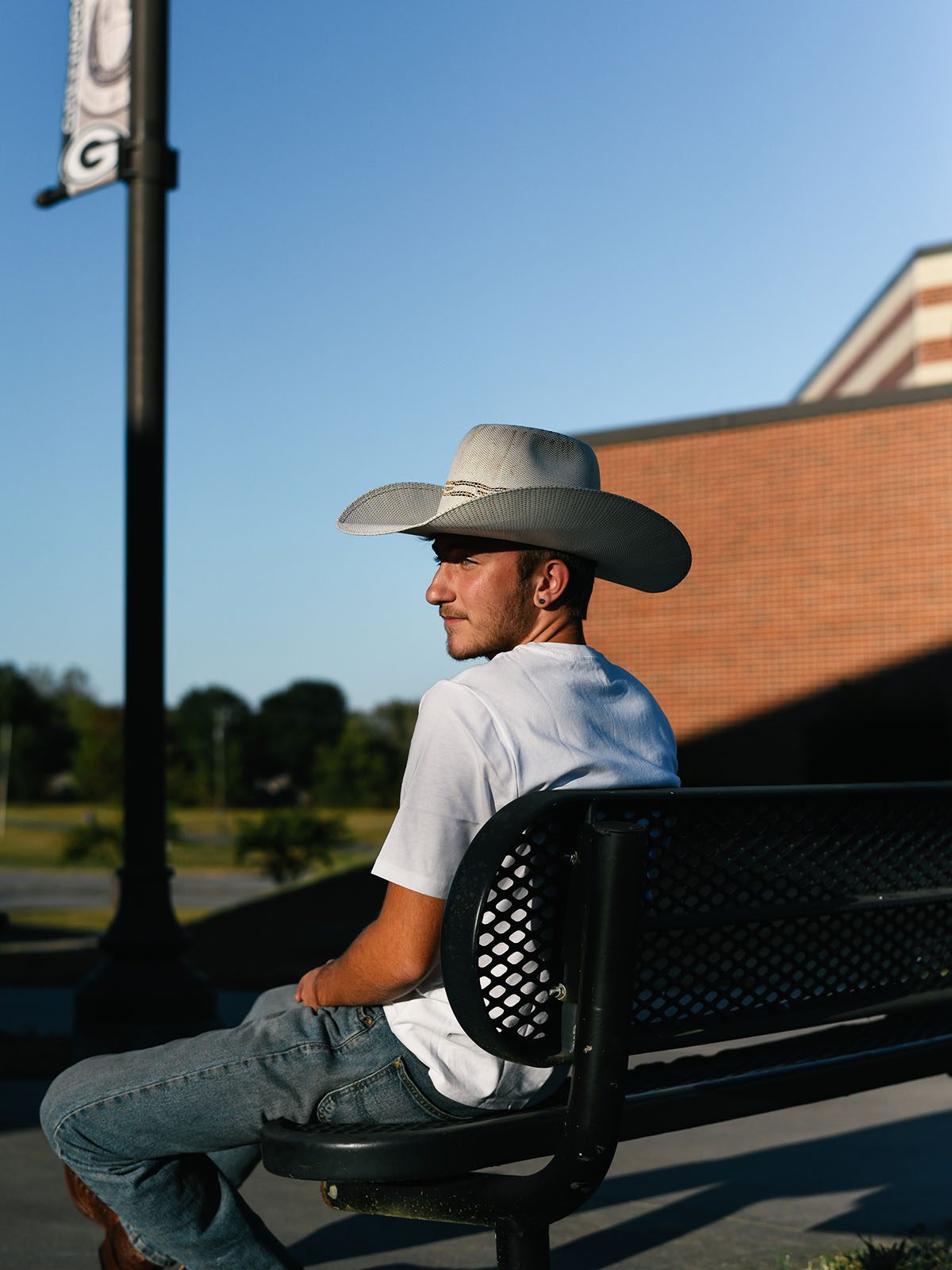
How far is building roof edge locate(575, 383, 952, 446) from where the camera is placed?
20.8 metres

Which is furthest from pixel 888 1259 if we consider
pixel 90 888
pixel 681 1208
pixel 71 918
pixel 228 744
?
pixel 228 744

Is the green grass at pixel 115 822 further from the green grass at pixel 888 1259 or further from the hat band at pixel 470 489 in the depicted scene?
the hat band at pixel 470 489

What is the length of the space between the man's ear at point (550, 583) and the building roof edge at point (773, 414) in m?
19.5

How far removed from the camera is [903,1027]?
276 centimetres

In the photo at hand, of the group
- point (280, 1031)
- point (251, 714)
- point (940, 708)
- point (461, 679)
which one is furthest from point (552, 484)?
point (251, 714)

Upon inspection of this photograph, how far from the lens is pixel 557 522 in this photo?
7.86ft

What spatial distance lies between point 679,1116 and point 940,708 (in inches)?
680

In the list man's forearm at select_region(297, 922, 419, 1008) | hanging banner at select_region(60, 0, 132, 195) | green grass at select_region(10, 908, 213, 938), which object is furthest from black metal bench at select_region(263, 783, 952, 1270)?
green grass at select_region(10, 908, 213, 938)

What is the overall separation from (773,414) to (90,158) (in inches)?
652

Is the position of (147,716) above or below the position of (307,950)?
above

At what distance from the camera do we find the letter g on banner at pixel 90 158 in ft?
23.2

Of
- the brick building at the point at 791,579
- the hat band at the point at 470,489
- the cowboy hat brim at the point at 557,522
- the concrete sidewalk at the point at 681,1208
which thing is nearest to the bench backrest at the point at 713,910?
the cowboy hat brim at the point at 557,522

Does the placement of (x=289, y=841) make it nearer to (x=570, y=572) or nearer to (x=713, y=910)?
(x=570, y=572)

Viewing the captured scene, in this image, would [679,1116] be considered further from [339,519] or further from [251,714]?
[251,714]
